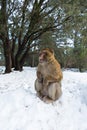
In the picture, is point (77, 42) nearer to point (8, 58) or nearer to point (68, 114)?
point (8, 58)

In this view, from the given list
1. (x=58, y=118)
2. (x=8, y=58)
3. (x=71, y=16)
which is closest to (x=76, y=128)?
(x=58, y=118)

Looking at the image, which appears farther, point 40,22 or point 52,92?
point 40,22

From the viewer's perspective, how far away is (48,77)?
282 inches

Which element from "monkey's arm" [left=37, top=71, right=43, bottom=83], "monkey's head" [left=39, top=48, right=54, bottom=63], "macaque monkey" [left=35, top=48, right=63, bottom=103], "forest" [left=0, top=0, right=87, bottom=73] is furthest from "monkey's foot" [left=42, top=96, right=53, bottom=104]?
"forest" [left=0, top=0, right=87, bottom=73]

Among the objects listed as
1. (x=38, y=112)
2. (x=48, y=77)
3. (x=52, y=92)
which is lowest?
(x=38, y=112)

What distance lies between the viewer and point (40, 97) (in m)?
7.40

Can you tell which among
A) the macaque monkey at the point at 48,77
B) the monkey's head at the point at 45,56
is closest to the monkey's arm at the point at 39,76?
the macaque monkey at the point at 48,77

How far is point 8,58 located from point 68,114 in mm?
9865

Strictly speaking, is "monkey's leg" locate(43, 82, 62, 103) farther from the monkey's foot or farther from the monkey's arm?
the monkey's arm

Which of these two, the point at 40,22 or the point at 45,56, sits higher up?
the point at 40,22

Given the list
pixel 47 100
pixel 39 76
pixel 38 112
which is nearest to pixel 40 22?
pixel 39 76

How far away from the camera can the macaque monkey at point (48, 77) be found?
7055 mm

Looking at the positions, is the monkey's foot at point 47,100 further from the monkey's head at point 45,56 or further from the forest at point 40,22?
the forest at point 40,22

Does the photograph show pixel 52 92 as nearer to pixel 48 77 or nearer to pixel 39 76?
pixel 48 77
